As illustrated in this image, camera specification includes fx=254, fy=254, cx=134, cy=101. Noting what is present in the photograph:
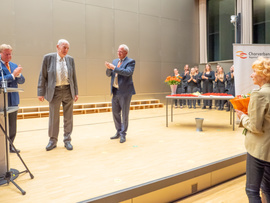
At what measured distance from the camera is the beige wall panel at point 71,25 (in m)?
8.16

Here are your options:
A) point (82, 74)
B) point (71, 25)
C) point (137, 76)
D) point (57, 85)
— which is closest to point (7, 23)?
point (71, 25)

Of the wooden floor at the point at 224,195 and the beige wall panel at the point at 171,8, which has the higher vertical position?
the beige wall panel at the point at 171,8

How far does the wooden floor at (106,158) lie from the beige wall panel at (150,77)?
5.28 metres

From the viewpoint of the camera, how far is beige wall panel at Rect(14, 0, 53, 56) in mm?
7502

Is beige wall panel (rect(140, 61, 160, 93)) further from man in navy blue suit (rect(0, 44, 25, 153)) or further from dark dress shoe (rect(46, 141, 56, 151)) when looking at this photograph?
man in navy blue suit (rect(0, 44, 25, 153))

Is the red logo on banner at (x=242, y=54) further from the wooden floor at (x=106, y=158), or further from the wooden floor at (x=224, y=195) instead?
the wooden floor at (x=224, y=195)

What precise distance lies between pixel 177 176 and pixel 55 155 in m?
1.68

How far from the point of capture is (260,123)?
1.61 m

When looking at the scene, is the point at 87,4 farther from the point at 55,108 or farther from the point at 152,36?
the point at 55,108

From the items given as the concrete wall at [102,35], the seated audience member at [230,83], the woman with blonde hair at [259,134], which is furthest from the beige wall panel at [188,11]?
the woman with blonde hair at [259,134]

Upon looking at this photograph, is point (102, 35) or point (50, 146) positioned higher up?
point (102, 35)

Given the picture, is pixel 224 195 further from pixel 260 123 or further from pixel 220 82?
pixel 220 82

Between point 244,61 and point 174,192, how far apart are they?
3708 mm

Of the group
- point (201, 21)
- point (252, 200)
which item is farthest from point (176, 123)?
point (201, 21)
